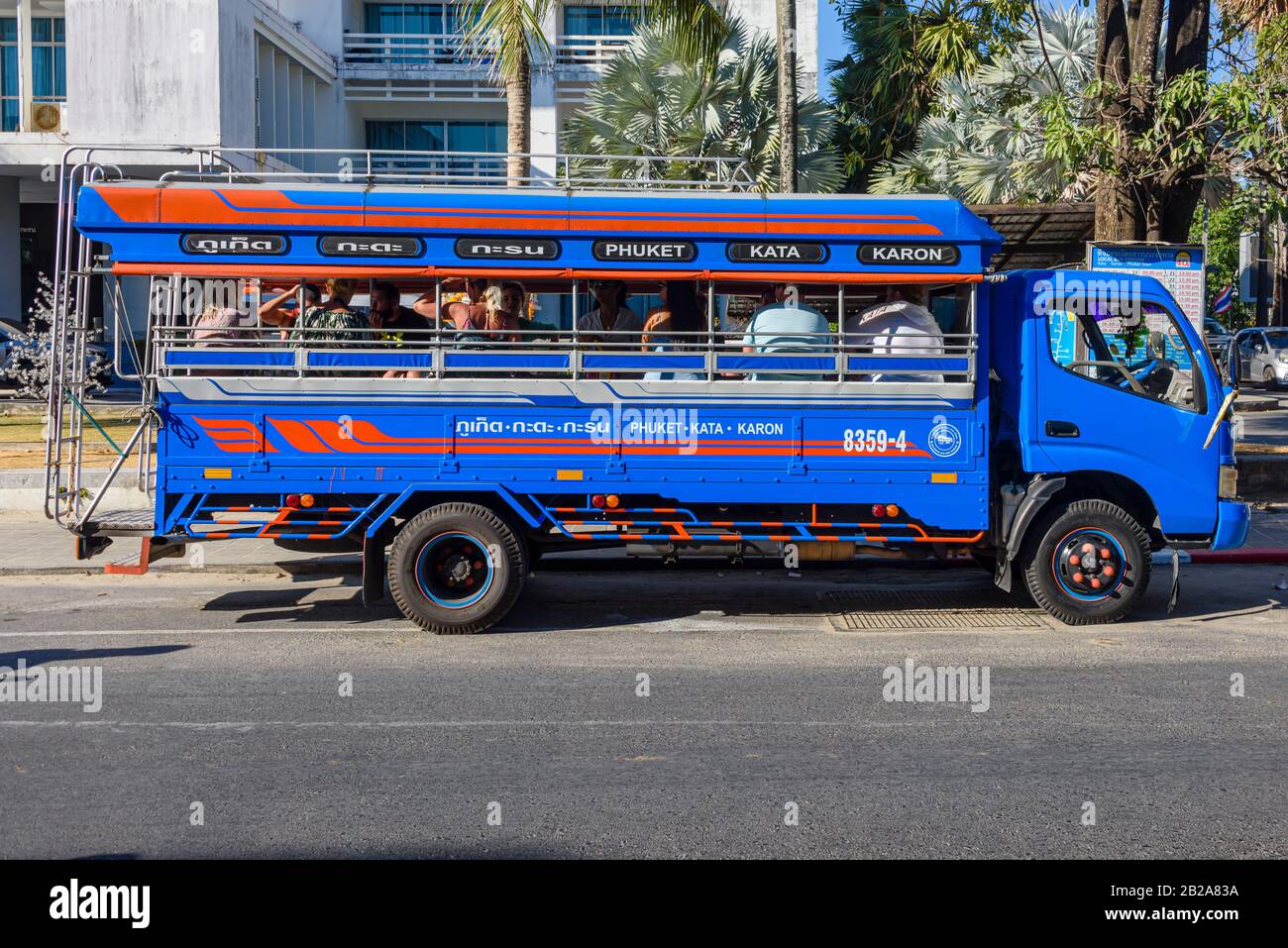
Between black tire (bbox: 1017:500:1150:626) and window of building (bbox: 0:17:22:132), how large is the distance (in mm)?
30339

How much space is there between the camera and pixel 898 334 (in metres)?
9.10

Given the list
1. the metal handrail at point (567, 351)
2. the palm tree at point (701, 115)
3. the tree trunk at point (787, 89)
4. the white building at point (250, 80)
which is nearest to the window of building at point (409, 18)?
the white building at point (250, 80)

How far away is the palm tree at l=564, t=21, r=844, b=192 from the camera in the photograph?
67.5 feet

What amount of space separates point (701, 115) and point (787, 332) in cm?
1259

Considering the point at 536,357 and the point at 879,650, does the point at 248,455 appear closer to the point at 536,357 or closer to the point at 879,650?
the point at 536,357

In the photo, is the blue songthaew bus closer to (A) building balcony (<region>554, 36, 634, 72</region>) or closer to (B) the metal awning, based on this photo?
(B) the metal awning

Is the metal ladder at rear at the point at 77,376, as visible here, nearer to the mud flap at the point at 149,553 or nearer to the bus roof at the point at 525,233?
the mud flap at the point at 149,553

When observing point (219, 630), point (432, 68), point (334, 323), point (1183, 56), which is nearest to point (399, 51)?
point (432, 68)

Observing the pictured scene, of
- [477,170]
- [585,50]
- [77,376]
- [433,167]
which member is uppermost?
[585,50]

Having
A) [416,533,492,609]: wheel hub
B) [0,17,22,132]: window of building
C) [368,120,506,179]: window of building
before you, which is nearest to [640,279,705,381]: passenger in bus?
[416,533,492,609]: wheel hub

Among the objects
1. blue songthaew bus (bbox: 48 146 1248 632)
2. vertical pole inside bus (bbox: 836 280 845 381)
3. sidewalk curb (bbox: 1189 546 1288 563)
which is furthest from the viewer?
sidewalk curb (bbox: 1189 546 1288 563)

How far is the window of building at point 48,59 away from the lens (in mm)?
31297

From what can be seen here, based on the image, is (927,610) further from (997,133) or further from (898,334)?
(997,133)

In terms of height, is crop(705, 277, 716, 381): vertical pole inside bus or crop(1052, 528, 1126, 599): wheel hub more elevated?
crop(705, 277, 716, 381): vertical pole inside bus
